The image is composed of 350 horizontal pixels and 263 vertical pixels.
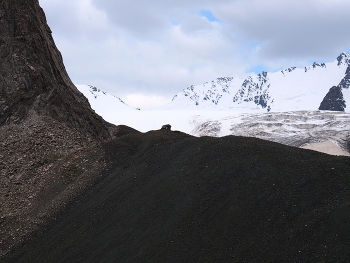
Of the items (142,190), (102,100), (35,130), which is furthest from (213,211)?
(102,100)

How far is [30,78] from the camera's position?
31672 millimetres

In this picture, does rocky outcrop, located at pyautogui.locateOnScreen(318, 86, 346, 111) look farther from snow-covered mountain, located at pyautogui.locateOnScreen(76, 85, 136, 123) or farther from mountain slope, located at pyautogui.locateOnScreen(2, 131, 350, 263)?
mountain slope, located at pyautogui.locateOnScreen(2, 131, 350, 263)

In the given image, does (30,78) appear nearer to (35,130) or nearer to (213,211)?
(35,130)

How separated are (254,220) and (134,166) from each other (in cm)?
1055

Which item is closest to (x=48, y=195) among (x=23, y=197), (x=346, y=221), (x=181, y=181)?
(x=23, y=197)

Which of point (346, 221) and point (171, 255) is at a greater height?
point (346, 221)

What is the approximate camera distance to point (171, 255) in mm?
15500

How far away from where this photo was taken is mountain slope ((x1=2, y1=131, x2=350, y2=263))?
14046 millimetres

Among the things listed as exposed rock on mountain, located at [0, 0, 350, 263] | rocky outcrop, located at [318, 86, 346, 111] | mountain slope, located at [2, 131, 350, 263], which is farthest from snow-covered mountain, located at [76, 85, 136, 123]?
mountain slope, located at [2, 131, 350, 263]

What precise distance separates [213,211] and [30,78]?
20.1 meters

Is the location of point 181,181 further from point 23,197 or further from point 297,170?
point 23,197

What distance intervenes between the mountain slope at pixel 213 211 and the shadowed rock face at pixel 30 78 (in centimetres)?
927

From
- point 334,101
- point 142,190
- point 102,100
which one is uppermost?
point 102,100

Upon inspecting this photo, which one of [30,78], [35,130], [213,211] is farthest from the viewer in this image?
[30,78]
